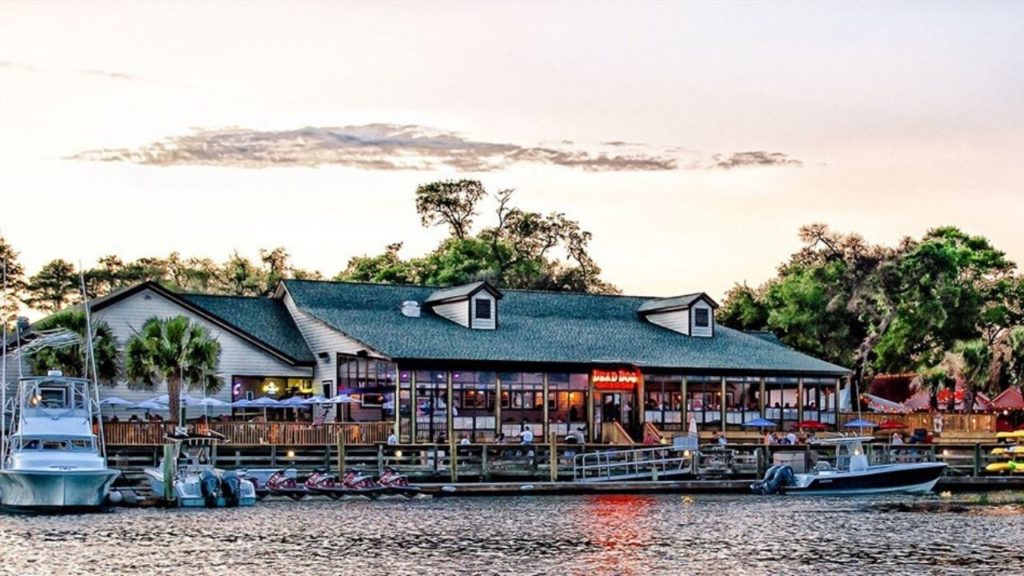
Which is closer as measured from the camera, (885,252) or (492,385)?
(492,385)

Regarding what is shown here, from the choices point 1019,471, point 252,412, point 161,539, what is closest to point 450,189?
point 252,412

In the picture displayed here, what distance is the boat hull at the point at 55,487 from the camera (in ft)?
145

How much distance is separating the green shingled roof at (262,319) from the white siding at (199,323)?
1.82 ft

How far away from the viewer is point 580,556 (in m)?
35.1

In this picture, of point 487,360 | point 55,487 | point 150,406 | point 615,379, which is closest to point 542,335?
point 615,379

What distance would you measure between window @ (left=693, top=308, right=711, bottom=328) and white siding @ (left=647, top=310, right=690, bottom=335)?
18.1 inches

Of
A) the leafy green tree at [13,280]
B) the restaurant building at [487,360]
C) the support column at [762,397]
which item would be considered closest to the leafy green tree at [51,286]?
the leafy green tree at [13,280]

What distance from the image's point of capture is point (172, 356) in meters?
57.6

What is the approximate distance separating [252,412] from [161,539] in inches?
1075

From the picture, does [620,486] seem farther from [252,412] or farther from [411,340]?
[252,412]

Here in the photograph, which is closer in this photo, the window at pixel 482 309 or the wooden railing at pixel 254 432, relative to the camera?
the wooden railing at pixel 254 432

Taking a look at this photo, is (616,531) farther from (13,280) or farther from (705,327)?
(13,280)

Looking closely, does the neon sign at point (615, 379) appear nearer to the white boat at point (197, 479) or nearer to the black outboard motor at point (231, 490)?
the white boat at point (197, 479)

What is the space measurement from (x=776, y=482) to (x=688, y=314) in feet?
63.0
